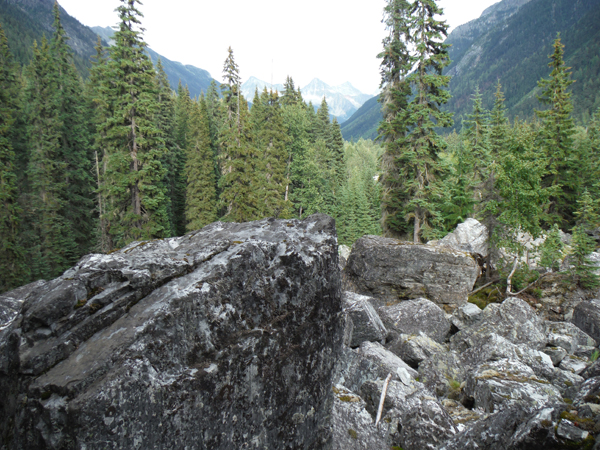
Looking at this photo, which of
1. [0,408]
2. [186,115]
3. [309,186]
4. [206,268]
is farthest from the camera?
[186,115]

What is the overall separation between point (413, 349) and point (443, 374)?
0.80m

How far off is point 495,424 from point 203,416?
3.13 meters

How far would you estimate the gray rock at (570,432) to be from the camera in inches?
106

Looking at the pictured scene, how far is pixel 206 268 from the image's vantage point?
387 cm

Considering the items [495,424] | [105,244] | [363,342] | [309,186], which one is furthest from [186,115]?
[495,424]

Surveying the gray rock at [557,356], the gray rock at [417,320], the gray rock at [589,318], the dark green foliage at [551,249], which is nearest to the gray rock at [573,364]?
the gray rock at [557,356]

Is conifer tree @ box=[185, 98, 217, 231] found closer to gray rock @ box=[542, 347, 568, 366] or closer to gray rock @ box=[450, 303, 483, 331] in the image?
gray rock @ box=[450, 303, 483, 331]

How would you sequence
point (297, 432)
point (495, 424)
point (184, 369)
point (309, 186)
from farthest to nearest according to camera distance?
point (309, 186), point (297, 432), point (495, 424), point (184, 369)

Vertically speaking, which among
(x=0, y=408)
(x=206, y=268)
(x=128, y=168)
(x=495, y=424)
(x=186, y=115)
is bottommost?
(x=495, y=424)

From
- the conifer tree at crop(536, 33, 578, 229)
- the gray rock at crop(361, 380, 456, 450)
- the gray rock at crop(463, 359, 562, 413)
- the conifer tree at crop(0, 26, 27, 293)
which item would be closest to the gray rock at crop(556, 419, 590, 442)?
the gray rock at crop(361, 380, 456, 450)

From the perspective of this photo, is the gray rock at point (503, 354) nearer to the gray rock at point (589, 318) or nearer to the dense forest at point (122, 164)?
the gray rock at point (589, 318)

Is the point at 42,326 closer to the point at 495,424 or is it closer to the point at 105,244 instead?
the point at 495,424

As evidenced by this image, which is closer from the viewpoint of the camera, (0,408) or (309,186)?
(0,408)

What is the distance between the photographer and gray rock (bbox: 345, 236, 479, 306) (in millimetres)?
13266
